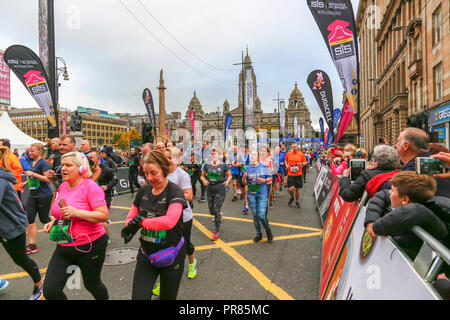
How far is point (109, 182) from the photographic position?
6.25m

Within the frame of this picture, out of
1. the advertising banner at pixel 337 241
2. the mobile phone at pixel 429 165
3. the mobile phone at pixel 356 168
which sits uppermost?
the mobile phone at pixel 429 165

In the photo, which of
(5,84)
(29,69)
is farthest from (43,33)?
(5,84)

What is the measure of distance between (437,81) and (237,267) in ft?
72.3

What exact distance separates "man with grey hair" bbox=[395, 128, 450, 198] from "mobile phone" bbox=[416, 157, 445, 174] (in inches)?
37.7

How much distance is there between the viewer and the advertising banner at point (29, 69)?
11.0m

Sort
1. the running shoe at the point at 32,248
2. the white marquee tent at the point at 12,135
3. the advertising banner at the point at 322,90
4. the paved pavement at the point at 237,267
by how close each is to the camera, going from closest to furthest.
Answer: the paved pavement at the point at 237,267 < the running shoe at the point at 32,248 < the advertising banner at the point at 322,90 < the white marquee tent at the point at 12,135

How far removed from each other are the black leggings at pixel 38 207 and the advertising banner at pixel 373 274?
204 inches

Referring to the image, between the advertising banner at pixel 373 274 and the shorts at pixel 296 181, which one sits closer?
the advertising banner at pixel 373 274

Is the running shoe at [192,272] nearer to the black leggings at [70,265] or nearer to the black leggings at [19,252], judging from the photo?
the black leggings at [70,265]

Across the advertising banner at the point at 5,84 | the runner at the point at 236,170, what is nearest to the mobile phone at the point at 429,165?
the runner at the point at 236,170

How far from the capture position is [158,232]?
2.56 meters

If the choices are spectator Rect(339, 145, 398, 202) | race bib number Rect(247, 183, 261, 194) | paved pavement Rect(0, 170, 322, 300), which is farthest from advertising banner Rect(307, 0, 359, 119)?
spectator Rect(339, 145, 398, 202)
